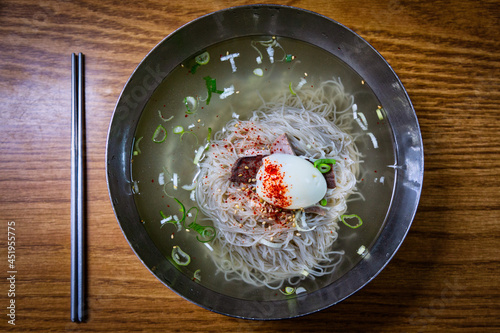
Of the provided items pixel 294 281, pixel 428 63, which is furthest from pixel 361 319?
pixel 428 63

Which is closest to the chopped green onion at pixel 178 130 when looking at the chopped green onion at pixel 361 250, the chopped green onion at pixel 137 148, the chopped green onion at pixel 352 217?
the chopped green onion at pixel 137 148

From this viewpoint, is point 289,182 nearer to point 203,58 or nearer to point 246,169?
point 246,169

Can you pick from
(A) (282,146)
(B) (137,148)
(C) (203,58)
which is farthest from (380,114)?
(B) (137,148)

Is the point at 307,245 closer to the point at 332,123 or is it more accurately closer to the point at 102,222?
the point at 332,123

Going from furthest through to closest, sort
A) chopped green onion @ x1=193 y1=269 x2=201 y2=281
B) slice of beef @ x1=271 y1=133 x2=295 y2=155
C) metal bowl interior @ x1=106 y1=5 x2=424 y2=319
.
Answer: slice of beef @ x1=271 y1=133 x2=295 y2=155 < chopped green onion @ x1=193 y1=269 x2=201 y2=281 < metal bowl interior @ x1=106 y1=5 x2=424 y2=319

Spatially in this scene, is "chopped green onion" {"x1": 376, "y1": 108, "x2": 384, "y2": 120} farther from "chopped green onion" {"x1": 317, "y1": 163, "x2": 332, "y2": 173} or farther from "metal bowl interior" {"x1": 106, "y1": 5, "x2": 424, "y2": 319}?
"chopped green onion" {"x1": 317, "y1": 163, "x2": 332, "y2": 173}

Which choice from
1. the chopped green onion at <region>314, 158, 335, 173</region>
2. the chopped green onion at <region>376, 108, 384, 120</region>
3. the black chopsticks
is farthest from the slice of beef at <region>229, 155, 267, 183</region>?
the black chopsticks

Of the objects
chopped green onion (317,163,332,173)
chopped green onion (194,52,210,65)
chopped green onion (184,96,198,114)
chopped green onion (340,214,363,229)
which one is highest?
chopped green onion (194,52,210,65)
